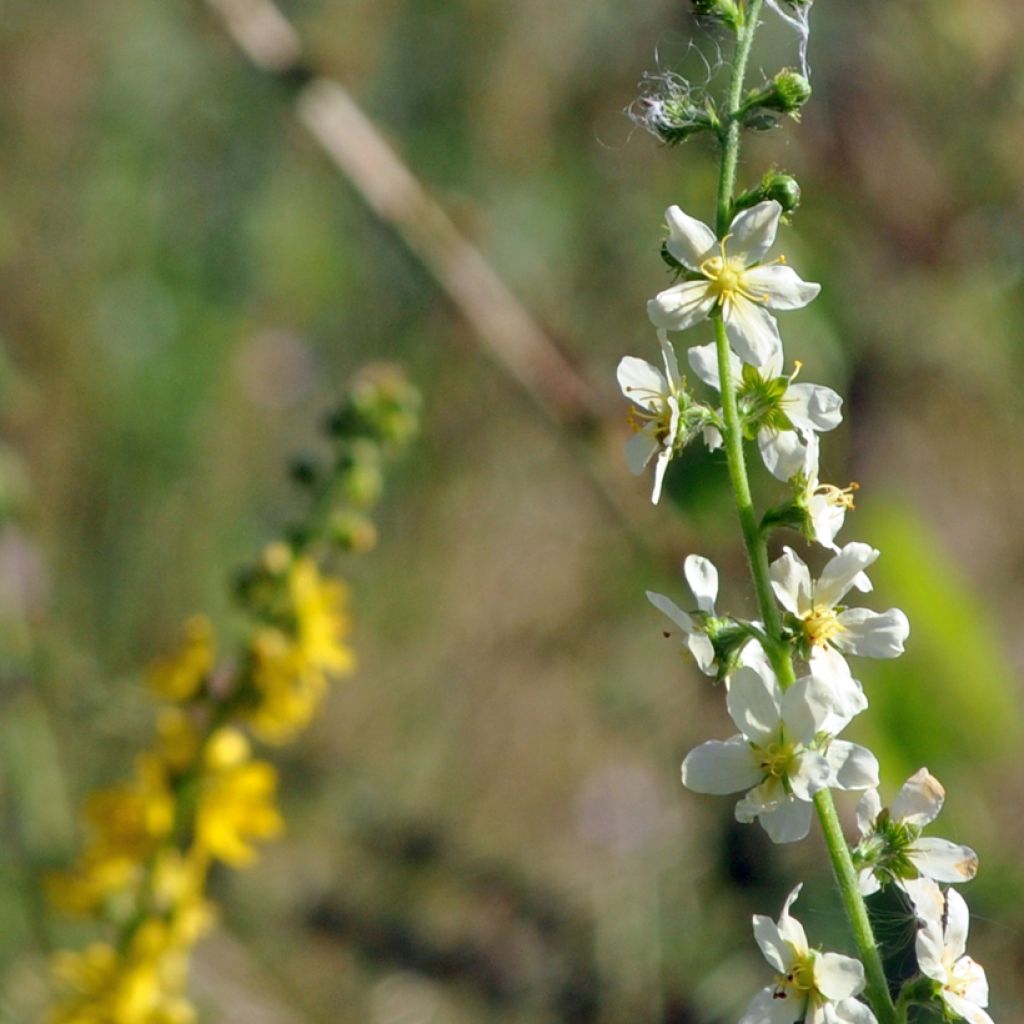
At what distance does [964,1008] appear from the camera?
2.76 feet

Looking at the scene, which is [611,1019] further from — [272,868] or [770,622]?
[770,622]

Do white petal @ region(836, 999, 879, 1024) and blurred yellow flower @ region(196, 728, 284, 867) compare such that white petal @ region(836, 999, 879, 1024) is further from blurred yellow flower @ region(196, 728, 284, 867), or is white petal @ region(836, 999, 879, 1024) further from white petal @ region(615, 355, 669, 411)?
blurred yellow flower @ region(196, 728, 284, 867)

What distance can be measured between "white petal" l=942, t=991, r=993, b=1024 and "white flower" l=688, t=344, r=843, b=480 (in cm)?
34

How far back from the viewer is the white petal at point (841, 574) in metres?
0.89

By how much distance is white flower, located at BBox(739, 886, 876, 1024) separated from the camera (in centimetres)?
81

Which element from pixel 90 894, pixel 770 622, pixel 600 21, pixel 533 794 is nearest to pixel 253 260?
pixel 600 21

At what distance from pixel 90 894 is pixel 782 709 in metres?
1.17

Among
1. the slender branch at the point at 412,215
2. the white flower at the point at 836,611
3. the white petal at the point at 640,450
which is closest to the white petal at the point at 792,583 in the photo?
the white flower at the point at 836,611

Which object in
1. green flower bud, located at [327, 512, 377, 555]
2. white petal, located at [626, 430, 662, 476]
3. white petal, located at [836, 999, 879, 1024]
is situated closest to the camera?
white petal, located at [836, 999, 879, 1024]

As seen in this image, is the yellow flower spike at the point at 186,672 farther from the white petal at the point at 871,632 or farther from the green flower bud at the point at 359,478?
the white petal at the point at 871,632

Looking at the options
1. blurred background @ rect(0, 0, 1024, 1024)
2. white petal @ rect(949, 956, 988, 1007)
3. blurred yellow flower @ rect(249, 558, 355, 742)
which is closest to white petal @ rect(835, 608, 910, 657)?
white petal @ rect(949, 956, 988, 1007)

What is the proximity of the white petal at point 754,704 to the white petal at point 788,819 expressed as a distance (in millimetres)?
49

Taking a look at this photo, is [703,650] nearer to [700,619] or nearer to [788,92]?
[700,619]

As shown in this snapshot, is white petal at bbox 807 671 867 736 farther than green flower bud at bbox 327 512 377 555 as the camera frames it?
No
